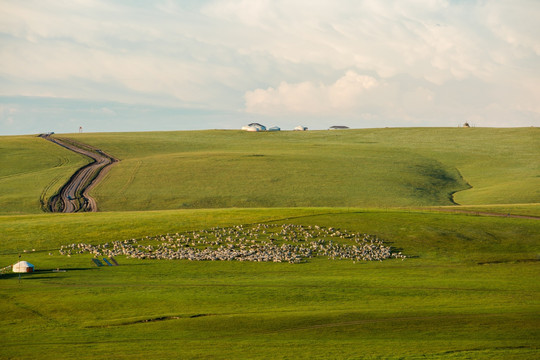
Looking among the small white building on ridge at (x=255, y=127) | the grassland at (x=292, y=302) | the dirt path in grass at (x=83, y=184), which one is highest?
the small white building on ridge at (x=255, y=127)

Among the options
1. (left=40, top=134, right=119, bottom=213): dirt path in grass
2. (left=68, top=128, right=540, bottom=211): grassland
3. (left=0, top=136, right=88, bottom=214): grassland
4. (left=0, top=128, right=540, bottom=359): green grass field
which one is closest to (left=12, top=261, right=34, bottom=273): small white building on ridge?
(left=0, top=128, right=540, bottom=359): green grass field

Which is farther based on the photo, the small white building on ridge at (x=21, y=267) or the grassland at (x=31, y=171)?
the grassland at (x=31, y=171)

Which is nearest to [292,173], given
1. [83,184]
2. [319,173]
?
[319,173]

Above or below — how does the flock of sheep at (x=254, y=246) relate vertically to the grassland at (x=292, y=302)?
above

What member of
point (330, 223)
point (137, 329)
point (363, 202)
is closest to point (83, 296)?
point (137, 329)

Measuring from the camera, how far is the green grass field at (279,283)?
77.9ft

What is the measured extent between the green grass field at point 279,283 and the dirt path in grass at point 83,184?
2.57 meters

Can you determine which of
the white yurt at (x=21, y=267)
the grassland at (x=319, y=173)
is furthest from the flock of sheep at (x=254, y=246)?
the grassland at (x=319, y=173)

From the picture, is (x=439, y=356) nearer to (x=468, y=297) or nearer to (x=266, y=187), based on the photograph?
(x=468, y=297)

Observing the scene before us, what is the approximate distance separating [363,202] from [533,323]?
54.9 metres

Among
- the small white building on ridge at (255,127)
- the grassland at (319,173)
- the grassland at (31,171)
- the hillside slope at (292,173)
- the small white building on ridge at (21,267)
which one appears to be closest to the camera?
the small white building on ridge at (21,267)

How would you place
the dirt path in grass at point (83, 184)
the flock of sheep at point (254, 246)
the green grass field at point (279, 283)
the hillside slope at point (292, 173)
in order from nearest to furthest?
the green grass field at point (279, 283) → the flock of sheep at point (254, 246) → the dirt path in grass at point (83, 184) → the hillside slope at point (292, 173)

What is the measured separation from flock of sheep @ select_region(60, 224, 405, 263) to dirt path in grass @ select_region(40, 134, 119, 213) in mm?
31244

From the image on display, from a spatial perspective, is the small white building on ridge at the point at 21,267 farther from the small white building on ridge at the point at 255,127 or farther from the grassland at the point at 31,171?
the small white building on ridge at the point at 255,127
